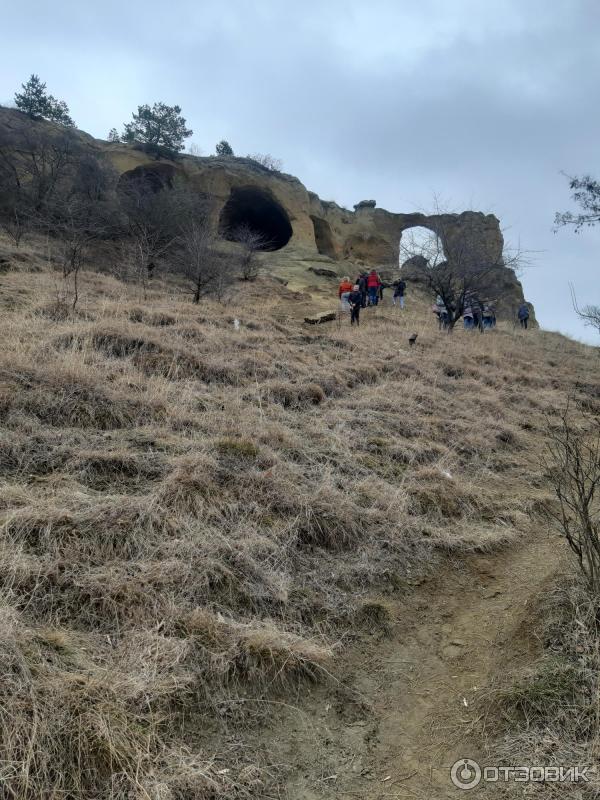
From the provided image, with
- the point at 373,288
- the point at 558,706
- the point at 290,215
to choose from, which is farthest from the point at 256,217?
the point at 558,706

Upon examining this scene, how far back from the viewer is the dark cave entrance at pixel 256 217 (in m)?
25.9

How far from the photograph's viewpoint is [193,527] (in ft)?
12.1

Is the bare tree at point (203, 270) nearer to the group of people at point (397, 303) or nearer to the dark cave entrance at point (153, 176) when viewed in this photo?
the group of people at point (397, 303)

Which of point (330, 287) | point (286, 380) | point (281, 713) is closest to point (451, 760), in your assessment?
point (281, 713)

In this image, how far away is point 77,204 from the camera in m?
18.3

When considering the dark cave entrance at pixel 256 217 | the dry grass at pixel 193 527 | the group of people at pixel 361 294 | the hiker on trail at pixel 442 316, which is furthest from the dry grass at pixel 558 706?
the dark cave entrance at pixel 256 217

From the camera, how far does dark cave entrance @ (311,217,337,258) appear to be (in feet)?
94.9

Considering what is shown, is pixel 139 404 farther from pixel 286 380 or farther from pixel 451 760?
pixel 451 760

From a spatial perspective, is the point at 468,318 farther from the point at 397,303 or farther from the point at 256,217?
the point at 256,217

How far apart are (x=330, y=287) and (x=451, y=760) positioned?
65.5ft

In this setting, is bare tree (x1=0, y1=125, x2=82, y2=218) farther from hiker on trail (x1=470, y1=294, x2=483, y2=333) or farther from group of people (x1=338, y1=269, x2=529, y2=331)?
hiker on trail (x1=470, y1=294, x2=483, y2=333)
